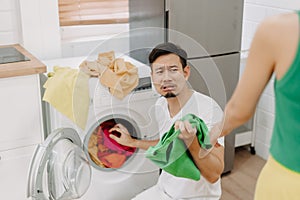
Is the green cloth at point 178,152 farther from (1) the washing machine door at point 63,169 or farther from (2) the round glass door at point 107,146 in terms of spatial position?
(1) the washing machine door at point 63,169

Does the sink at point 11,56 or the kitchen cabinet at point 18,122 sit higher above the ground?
the sink at point 11,56

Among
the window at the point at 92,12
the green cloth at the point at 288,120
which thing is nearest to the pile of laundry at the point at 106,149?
the window at the point at 92,12

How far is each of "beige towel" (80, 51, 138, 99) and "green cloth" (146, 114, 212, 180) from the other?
33 centimetres

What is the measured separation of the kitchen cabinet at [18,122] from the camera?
7.25ft

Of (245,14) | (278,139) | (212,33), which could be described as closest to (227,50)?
(212,33)

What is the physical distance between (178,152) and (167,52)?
39cm

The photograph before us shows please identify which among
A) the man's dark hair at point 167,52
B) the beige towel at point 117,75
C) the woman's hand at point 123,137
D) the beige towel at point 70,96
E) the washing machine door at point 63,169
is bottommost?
the washing machine door at point 63,169

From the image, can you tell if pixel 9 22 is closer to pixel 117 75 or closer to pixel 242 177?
pixel 117 75

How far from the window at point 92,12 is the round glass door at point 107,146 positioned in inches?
A: 37.0

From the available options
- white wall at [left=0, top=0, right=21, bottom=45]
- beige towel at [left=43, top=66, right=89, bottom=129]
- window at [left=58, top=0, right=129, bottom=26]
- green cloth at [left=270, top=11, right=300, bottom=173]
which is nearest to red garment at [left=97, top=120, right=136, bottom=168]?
beige towel at [left=43, top=66, right=89, bottom=129]

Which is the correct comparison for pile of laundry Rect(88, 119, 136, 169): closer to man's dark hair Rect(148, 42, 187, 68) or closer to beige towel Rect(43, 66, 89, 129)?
beige towel Rect(43, 66, 89, 129)

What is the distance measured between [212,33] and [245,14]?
0.69 metres

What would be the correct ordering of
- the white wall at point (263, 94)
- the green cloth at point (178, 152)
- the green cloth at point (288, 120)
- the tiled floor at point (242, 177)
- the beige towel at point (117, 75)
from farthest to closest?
the white wall at point (263, 94)
the tiled floor at point (242, 177)
the beige towel at point (117, 75)
the green cloth at point (178, 152)
the green cloth at point (288, 120)

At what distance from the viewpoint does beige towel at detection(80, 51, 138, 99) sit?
1992mm
